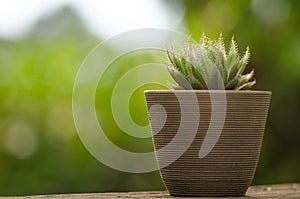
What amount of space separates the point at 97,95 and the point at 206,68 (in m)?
1.98

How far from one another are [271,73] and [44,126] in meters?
1.17

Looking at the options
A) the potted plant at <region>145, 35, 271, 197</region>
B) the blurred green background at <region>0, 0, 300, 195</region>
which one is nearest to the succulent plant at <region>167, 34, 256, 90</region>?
the potted plant at <region>145, 35, 271, 197</region>

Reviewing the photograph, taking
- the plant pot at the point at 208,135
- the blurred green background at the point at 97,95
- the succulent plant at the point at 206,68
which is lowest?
the blurred green background at the point at 97,95

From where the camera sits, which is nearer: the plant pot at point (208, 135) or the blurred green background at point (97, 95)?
the plant pot at point (208, 135)

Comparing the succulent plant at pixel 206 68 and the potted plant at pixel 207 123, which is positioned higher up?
the succulent plant at pixel 206 68

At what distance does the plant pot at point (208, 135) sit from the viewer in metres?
1.17

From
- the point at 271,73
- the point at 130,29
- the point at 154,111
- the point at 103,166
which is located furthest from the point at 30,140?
the point at 154,111

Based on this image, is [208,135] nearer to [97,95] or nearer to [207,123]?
[207,123]

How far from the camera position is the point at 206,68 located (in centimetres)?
118

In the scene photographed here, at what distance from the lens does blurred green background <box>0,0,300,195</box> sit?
3.10 metres

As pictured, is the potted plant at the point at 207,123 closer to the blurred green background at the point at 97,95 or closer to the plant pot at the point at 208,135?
the plant pot at the point at 208,135

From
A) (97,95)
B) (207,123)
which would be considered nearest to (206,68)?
(207,123)

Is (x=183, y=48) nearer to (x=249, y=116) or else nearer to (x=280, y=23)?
(x=249, y=116)

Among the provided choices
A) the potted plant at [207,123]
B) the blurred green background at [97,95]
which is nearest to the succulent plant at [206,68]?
the potted plant at [207,123]
